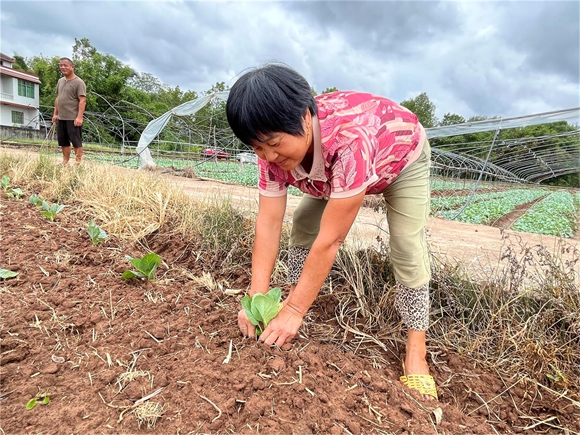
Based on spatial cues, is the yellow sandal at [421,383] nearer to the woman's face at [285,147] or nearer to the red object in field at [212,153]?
the woman's face at [285,147]

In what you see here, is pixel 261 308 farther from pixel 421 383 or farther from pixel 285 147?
pixel 421 383

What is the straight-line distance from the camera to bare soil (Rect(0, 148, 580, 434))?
1.04 m

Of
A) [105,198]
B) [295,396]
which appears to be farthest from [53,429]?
[105,198]

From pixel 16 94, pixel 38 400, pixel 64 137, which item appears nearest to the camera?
pixel 38 400

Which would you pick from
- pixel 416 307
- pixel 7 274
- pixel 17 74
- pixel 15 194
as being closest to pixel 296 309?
pixel 416 307

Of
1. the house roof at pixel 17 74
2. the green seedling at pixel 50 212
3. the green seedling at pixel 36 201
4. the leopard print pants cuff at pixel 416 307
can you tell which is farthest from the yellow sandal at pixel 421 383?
the house roof at pixel 17 74

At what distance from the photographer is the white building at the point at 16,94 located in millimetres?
28672

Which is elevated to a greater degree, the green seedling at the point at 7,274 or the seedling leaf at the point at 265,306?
the seedling leaf at the point at 265,306

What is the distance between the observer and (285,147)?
118cm

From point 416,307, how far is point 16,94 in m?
37.1

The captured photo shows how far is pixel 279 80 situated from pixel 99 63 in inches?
Result: 1313

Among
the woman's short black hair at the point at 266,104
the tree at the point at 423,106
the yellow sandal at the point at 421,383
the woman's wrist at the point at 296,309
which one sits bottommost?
the yellow sandal at the point at 421,383

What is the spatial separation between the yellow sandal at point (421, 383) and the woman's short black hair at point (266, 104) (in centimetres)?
105

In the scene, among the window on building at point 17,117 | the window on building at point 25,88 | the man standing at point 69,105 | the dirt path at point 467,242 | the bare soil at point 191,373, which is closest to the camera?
the bare soil at point 191,373
